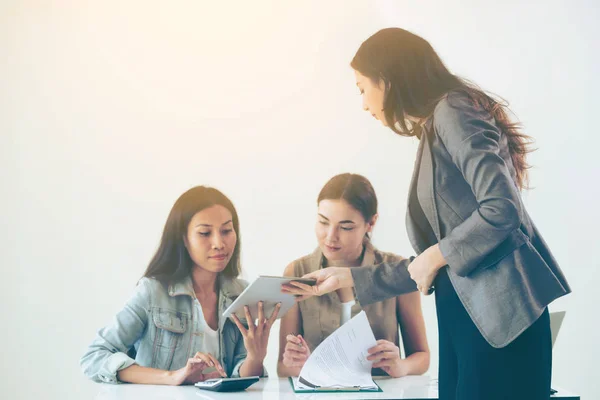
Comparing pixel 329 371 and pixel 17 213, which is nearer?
pixel 329 371

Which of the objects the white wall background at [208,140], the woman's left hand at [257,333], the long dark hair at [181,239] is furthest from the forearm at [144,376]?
the white wall background at [208,140]

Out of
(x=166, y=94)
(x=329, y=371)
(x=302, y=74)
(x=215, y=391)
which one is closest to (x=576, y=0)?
(x=302, y=74)

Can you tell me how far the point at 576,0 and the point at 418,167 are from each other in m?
2.04

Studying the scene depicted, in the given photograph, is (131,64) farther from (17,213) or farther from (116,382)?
(116,382)

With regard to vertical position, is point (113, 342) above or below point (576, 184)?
below

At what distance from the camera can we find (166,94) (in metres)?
2.76

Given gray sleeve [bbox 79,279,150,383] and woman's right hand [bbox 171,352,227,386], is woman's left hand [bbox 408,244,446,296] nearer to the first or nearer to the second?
woman's right hand [bbox 171,352,227,386]

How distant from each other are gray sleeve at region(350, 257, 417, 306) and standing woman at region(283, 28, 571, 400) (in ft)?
1.41

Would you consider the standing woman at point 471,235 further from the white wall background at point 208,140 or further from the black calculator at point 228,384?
the white wall background at point 208,140

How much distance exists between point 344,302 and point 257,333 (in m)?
0.50

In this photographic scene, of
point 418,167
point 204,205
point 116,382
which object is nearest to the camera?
point 418,167

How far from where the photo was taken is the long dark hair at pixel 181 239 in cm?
246

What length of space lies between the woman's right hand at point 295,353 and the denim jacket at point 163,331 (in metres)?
0.28

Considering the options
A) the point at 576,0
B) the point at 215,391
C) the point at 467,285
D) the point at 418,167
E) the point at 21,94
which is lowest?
the point at 215,391
